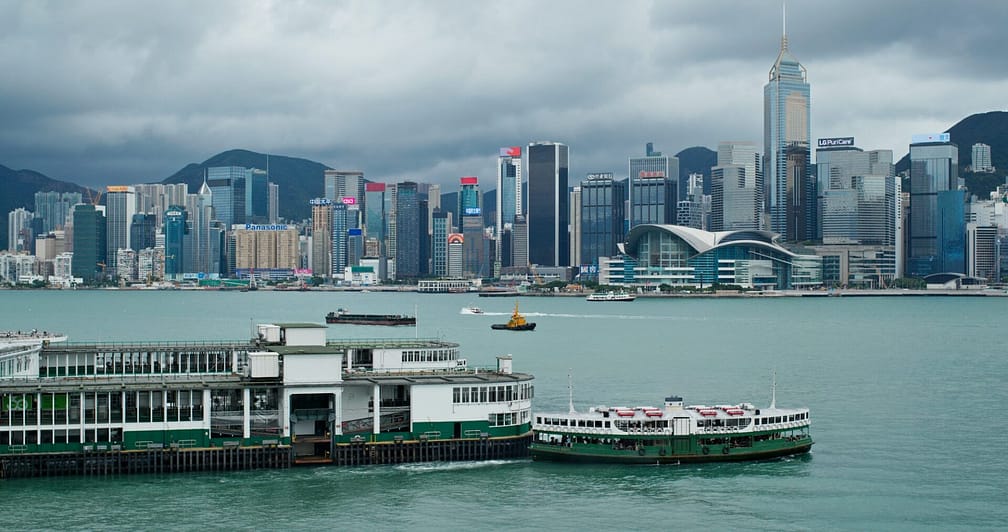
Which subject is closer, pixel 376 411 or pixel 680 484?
pixel 680 484

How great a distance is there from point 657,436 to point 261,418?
14.5m

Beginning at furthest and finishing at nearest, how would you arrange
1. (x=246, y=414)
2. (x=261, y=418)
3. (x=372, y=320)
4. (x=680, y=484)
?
(x=372, y=320) → (x=261, y=418) → (x=246, y=414) → (x=680, y=484)

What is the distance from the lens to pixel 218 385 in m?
42.4

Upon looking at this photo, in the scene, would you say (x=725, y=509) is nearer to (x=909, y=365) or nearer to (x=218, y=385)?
(x=218, y=385)

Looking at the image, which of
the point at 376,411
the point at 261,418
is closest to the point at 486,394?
the point at 376,411

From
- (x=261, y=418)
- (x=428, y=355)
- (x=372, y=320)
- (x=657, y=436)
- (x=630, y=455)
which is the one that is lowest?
(x=630, y=455)

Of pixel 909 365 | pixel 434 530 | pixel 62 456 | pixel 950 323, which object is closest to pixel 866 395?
pixel 909 365

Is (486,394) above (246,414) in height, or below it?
above

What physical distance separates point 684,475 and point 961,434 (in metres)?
16.2

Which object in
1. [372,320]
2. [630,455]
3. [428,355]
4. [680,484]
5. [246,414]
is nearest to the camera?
[680,484]

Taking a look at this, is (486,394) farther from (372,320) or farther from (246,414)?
(372,320)

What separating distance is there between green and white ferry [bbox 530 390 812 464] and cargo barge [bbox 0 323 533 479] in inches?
53.7

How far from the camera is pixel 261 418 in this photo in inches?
1702

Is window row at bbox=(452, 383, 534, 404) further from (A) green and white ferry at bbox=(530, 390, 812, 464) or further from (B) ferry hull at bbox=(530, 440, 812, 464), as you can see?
(B) ferry hull at bbox=(530, 440, 812, 464)
